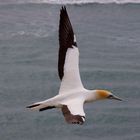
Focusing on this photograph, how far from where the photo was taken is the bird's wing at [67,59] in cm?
1644

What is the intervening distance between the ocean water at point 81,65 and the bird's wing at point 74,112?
42.8ft

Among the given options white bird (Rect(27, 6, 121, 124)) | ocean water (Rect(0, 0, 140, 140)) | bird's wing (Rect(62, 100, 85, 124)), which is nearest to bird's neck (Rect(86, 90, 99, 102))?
white bird (Rect(27, 6, 121, 124))

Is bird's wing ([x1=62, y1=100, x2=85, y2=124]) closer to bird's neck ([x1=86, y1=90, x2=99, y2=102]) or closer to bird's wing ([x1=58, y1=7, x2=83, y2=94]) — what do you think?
bird's neck ([x1=86, y1=90, x2=99, y2=102])

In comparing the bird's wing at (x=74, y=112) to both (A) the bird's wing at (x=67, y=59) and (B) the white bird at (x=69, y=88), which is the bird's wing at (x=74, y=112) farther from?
(A) the bird's wing at (x=67, y=59)

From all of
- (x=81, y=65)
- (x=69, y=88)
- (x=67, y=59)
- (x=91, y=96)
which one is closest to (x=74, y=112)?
(x=91, y=96)

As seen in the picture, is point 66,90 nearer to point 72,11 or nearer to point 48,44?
point 48,44

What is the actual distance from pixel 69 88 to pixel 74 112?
61.7 inches

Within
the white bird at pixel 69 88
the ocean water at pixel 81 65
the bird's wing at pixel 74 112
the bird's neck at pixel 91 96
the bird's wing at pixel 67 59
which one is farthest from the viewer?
the ocean water at pixel 81 65

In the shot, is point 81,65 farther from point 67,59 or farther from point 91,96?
point 91,96

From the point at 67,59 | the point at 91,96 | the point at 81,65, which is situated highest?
the point at 67,59

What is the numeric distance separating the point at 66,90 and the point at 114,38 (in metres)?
21.4

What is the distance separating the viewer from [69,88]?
16.3m

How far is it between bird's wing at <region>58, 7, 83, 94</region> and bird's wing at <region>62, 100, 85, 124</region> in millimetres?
929

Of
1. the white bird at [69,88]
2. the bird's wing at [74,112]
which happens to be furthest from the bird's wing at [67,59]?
the bird's wing at [74,112]
